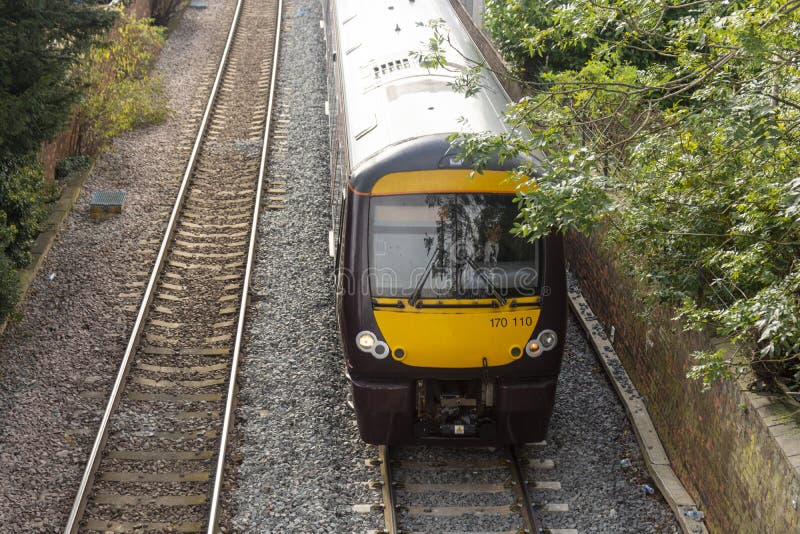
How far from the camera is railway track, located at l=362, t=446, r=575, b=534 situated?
7.35 metres

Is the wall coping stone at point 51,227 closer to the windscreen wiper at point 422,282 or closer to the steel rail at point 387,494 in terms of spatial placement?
the steel rail at point 387,494

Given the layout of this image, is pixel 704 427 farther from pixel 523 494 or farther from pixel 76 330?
pixel 76 330

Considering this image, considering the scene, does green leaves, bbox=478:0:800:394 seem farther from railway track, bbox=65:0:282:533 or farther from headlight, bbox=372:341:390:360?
railway track, bbox=65:0:282:533

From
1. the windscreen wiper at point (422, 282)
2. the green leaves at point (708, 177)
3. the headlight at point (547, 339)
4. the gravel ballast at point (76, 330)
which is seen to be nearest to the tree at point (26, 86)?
the gravel ballast at point (76, 330)

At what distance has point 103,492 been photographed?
7637 mm

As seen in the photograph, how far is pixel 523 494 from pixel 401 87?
4273 millimetres

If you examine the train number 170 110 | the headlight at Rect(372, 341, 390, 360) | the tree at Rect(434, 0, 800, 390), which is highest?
the tree at Rect(434, 0, 800, 390)

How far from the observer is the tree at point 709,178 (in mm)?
6145

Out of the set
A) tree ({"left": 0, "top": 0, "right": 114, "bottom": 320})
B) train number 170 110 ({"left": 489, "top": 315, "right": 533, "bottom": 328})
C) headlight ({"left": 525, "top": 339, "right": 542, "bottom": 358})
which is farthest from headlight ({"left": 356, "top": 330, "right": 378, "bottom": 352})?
tree ({"left": 0, "top": 0, "right": 114, "bottom": 320})

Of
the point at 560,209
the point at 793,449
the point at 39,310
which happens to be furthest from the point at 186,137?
the point at 793,449

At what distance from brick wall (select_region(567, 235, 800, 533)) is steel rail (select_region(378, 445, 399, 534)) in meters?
2.65

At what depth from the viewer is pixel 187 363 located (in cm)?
955

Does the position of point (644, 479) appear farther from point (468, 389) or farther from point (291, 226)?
point (291, 226)

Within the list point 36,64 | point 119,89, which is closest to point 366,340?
point 36,64
